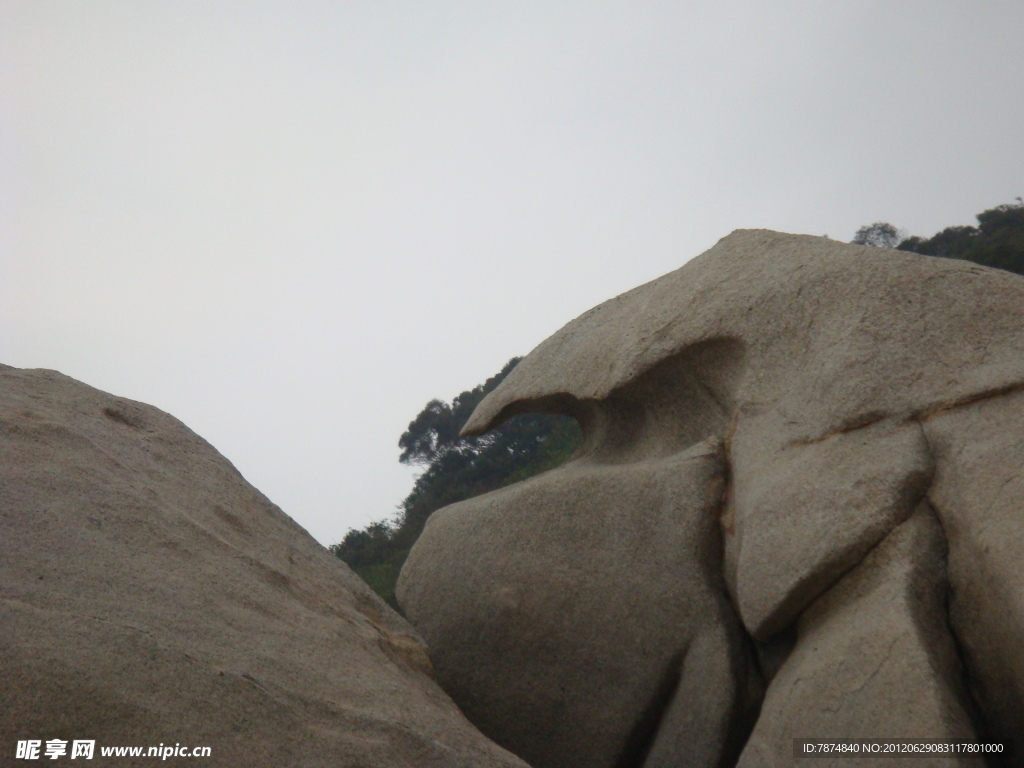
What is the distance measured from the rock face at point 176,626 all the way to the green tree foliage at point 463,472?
22.8 feet

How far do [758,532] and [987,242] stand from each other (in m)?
8.35

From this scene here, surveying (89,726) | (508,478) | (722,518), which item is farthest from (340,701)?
(508,478)

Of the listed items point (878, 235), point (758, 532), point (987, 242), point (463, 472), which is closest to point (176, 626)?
point (758, 532)

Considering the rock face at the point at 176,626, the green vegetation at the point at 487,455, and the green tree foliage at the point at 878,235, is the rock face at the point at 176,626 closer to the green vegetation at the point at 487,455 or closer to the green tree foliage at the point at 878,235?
the green vegetation at the point at 487,455

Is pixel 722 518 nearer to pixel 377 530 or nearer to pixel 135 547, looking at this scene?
pixel 135 547

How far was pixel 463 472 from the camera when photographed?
14523mm

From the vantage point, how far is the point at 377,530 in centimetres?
1506

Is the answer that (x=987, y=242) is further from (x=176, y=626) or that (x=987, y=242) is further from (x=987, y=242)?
(x=176, y=626)

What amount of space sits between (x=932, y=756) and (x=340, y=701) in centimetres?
192

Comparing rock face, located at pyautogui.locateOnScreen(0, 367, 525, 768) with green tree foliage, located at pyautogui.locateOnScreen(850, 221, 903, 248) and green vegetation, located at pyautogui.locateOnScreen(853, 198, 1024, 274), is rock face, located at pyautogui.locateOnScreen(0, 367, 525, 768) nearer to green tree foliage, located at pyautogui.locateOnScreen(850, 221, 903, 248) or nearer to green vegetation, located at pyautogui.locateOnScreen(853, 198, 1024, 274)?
green vegetation, located at pyautogui.locateOnScreen(853, 198, 1024, 274)

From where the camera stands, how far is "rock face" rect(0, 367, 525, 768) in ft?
10.4

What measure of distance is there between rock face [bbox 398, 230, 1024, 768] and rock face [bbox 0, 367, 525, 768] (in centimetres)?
63

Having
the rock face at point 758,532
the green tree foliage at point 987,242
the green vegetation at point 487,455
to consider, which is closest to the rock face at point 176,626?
the rock face at point 758,532

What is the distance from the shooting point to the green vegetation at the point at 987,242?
10.2 m
